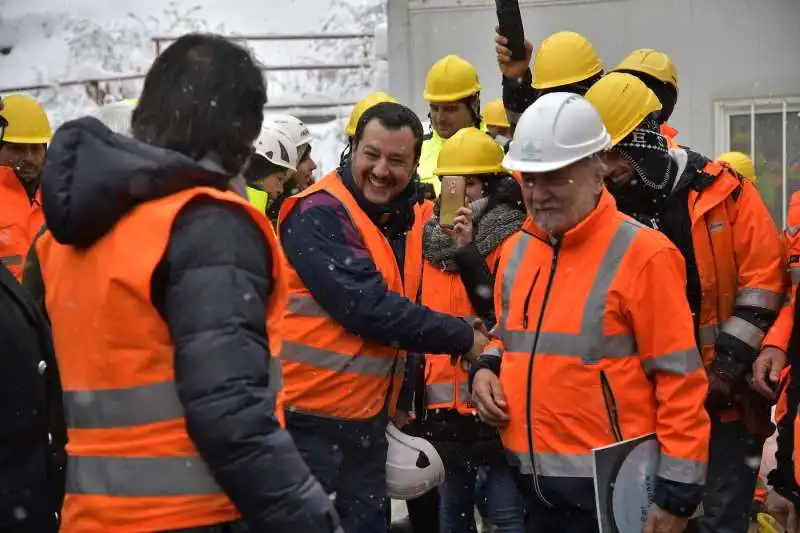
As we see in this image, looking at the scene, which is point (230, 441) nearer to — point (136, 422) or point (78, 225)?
point (136, 422)

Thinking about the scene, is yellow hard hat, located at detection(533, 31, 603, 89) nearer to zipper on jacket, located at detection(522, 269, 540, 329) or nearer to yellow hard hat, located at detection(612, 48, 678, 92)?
yellow hard hat, located at detection(612, 48, 678, 92)

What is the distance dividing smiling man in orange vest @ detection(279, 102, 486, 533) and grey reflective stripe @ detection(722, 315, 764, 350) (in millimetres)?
979

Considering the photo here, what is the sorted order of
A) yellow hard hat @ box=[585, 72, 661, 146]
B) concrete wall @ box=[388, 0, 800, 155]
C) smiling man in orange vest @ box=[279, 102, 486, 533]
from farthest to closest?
concrete wall @ box=[388, 0, 800, 155], smiling man in orange vest @ box=[279, 102, 486, 533], yellow hard hat @ box=[585, 72, 661, 146]

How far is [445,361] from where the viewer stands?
5293 mm

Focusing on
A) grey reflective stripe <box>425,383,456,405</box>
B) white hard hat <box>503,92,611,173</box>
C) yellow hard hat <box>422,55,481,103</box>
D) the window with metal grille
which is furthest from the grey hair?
the window with metal grille

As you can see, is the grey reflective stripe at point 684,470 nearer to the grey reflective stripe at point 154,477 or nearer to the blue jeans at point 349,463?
the blue jeans at point 349,463

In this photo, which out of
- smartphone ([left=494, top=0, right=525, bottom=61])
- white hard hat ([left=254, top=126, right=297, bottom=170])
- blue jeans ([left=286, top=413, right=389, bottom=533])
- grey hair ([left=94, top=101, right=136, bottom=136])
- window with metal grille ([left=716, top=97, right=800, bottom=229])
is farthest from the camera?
window with metal grille ([left=716, top=97, right=800, bottom=229])

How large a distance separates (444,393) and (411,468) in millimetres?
594

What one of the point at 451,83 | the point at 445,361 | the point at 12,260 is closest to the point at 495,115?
the point at 451,83

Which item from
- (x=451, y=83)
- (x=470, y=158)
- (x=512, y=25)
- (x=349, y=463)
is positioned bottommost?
(x=349, y=463)

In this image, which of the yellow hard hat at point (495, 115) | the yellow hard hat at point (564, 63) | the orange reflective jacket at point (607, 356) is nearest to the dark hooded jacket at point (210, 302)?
the orange reflective jacket at point (607, 356)

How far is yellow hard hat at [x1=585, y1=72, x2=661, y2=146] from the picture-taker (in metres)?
4.23

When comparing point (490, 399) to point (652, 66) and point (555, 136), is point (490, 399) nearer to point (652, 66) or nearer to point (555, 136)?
point (555, 136)

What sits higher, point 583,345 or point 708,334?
point 583,345
